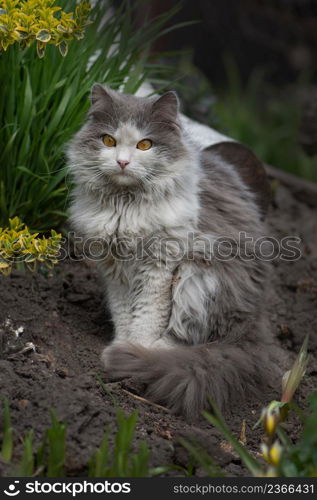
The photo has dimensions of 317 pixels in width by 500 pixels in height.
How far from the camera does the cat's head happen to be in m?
3.21

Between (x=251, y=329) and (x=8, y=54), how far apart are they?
202 centimetres

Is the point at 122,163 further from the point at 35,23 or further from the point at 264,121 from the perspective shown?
the point at 264,121

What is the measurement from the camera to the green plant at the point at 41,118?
3791mm

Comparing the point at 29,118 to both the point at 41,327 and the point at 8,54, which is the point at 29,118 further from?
the point at 41,327

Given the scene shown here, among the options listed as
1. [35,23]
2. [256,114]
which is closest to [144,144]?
[35,23]

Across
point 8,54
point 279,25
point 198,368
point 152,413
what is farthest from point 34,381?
point 279,25

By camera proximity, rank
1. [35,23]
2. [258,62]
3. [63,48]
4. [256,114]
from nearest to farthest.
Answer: [35,23] → [63,48] → [256,114] → [258,62]

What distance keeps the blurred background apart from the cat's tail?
3.97 metres

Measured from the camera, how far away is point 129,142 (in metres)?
3.21

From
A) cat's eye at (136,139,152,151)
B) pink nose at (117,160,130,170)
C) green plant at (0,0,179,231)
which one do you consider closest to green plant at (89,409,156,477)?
pink nose at (117,160,130,170)

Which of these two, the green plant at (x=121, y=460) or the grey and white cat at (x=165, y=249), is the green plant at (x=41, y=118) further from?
the green plant at (x=121, y=460)

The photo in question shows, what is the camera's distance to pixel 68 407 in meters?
2.60

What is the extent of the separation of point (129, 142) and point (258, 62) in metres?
5.41

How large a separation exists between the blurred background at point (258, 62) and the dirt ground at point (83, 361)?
2467 mm
